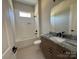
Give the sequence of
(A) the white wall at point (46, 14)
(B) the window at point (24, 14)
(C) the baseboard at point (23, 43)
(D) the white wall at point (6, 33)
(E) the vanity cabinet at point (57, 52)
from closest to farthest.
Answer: (D) the white wall at point (6, 33), (E) the vanity cabinet at point (57, 52), (A) the white wall at point (46, 14), (C) the baseboard at point (23, 43), (B) the window at point (24, 14)

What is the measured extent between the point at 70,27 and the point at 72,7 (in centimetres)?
41

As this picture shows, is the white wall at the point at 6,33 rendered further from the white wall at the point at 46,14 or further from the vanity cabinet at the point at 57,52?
the white wall at the point at 46,14

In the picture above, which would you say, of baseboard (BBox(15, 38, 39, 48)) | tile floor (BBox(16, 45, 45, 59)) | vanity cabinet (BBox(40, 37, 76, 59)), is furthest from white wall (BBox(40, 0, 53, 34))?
vanity cabinet (BBox(40, 37, 76, 59))

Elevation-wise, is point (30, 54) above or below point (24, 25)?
below

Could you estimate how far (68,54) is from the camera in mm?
856

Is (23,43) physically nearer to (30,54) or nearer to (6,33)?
(30,54)

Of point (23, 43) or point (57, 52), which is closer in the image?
point (57, 52)

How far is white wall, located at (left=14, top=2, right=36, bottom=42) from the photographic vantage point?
4.52 meters

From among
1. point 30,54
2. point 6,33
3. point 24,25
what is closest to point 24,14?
point 24,25

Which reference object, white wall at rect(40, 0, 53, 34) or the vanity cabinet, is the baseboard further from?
the vanity cabinet

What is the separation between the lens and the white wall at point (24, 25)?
14.8 ft

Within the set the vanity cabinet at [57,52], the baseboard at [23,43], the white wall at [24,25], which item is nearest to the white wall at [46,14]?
the white wall at [24,25]

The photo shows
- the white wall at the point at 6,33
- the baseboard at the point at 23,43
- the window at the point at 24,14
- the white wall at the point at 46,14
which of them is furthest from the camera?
the window at the point at 24,14

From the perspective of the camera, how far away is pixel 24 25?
487cm
